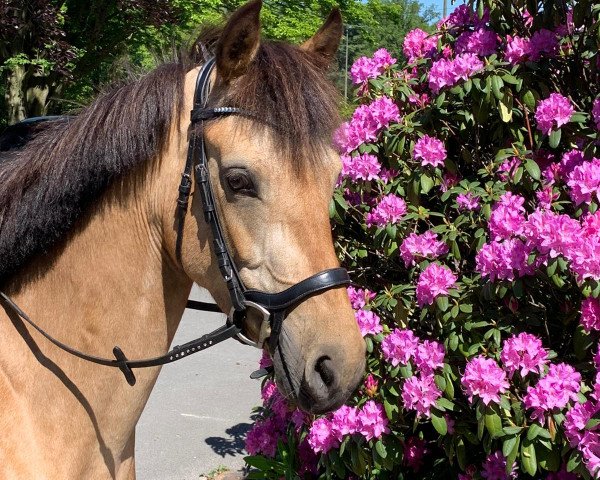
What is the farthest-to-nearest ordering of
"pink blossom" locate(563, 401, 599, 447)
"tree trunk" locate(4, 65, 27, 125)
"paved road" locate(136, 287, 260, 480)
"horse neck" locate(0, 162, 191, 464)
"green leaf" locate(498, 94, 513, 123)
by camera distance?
"tree trunk" locate(4, 65, 27, 125) < "paved road" locate(136, 287, 260, 480) < "green leaf" locate(498, 94, 513, 123) < "pink blossom" locate(563, 401, 599, 447) < "horse neck" locate(0, 162, 191, 464)

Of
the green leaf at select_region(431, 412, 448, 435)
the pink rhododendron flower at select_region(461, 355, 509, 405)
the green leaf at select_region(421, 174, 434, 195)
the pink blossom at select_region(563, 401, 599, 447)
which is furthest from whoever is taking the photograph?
the green leaf at select_region(421, 174, 434, 195)

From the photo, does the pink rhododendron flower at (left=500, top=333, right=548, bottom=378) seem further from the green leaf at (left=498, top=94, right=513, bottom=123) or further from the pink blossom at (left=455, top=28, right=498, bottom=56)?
the pink blossom at (left=455, top=28, right=498, bottom=56)

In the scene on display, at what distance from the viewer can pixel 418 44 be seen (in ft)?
10.1

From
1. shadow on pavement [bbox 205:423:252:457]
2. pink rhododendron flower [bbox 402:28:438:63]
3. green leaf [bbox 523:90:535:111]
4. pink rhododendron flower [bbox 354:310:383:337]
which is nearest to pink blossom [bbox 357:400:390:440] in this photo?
pink rhododendron flower [bbox 354:310:383:337]

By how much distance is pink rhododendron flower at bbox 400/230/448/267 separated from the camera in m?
2.51

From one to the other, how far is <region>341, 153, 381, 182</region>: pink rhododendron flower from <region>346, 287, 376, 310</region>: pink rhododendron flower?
48 centimetres

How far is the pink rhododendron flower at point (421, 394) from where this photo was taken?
2.32 meters

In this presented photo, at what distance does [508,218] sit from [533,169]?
0.23 meters

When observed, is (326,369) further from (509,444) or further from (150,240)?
(509,444)

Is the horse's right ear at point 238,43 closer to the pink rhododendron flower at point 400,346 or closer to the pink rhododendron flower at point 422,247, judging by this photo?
the pink rhododendron flower at point 422,247

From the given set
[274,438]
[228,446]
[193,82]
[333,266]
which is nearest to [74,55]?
[228,446]

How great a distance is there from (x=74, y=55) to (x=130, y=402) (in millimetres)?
5966

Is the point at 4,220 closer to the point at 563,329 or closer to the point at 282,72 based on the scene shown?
the point at 282,72

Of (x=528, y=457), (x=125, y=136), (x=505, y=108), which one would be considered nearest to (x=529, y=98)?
(x=505, y=108)
